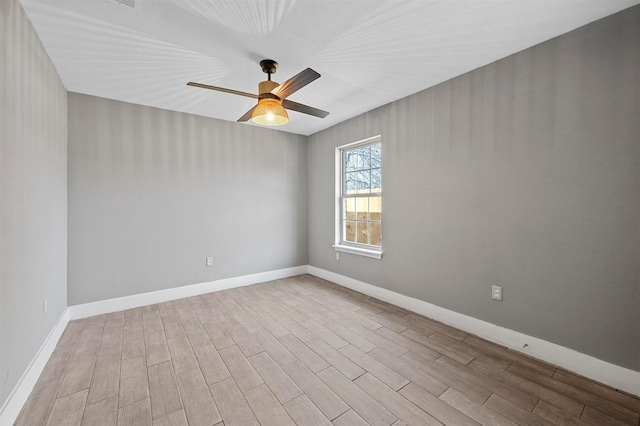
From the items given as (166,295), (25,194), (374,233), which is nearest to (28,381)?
(25,194)

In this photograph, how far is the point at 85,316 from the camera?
297cm

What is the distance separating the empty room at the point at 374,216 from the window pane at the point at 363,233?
0.25m

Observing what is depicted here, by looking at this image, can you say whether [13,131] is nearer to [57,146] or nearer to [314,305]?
[57,146]

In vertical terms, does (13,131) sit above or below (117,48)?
below

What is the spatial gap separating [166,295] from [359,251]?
Answer: 2646 mm

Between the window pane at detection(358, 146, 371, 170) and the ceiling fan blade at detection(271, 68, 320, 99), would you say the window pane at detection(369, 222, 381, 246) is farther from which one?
the ceiling fan blade at detection(271, 68, 320, 99)

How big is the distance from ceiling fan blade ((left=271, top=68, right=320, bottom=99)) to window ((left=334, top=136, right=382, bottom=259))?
5.59 ft

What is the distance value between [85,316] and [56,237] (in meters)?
1.06

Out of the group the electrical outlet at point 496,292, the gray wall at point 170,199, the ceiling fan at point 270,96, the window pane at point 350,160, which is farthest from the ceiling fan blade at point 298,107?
the electrical outlet at point 496,292

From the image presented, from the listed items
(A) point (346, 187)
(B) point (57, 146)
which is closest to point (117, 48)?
(B) point (57, 146)

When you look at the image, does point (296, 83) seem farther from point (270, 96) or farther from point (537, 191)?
point (537, 191)

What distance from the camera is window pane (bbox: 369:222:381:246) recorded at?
3648 mm

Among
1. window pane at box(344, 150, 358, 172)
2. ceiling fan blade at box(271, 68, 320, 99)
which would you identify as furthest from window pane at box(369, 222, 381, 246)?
ceiling fan blade at box(271, 68, 320, 99)

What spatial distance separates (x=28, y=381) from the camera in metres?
1.74
